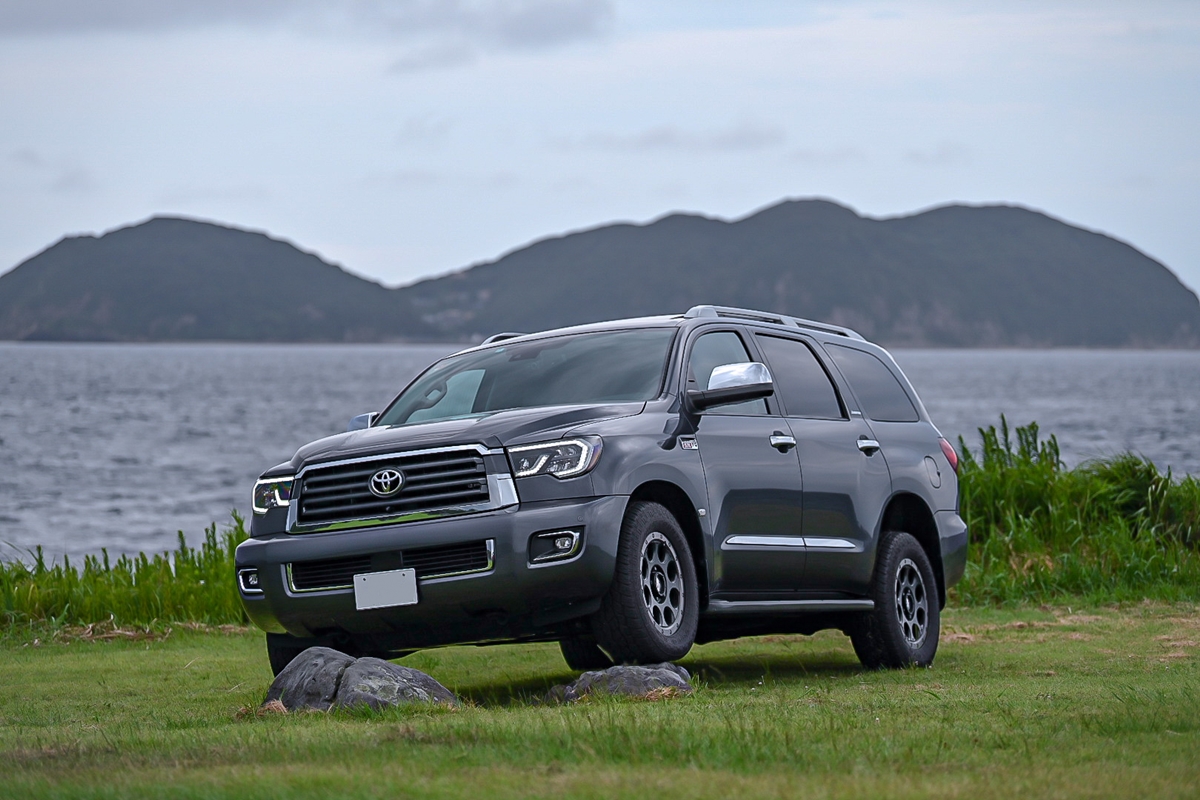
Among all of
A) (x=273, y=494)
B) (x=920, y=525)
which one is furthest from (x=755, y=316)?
(x=273, y=494)

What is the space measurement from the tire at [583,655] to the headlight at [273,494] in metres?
2.50

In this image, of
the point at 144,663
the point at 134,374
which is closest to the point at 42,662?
the point at 144,663

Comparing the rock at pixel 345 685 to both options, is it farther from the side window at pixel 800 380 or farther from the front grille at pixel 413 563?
the side window at pixel 800 380

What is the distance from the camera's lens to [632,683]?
283 inches

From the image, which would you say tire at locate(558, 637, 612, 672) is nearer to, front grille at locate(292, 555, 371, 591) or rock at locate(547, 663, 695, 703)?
rock at locate(547, 663, 695, 703)

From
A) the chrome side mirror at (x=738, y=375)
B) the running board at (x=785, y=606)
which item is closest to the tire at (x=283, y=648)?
the running board at (x=785, y=606)

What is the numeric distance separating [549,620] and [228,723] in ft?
4.90

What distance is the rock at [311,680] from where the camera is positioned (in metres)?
7.09

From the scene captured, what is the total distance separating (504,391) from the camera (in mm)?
8586

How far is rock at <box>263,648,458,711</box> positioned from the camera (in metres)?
6.95

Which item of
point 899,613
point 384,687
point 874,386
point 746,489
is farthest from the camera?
point 874,386

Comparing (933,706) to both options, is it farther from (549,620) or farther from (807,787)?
(807,787)

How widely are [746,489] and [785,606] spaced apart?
2.30ft

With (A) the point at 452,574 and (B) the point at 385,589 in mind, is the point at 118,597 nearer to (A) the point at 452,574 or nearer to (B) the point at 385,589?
(B) the point at 385,589
